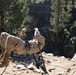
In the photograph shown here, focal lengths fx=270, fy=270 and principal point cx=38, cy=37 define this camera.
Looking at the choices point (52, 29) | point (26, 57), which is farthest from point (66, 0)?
point (26, 57)

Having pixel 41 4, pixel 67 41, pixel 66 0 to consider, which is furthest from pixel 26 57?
pixel 41 4

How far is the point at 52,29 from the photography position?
31547 mm

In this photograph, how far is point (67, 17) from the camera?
31.4 m

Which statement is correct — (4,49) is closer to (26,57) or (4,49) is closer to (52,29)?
(26,57)

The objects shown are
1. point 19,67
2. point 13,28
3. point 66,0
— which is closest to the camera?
point 19,67

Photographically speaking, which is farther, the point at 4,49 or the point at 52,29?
the point at 52,29

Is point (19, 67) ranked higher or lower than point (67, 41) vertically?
higher

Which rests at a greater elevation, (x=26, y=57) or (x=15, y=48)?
(x=15, y=48)

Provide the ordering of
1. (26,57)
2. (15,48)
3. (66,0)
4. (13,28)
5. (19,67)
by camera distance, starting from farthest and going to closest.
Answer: (66,0)
(13,28)
(26,57)
(19,67)
(15,48)

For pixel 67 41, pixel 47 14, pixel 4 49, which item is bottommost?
pixel 67 41

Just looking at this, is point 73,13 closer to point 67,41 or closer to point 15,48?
point 67,41

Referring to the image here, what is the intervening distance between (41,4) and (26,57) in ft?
71.1

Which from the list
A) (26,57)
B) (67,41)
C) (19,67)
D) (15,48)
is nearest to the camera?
(15,48)

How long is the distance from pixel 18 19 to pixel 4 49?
15.2m
